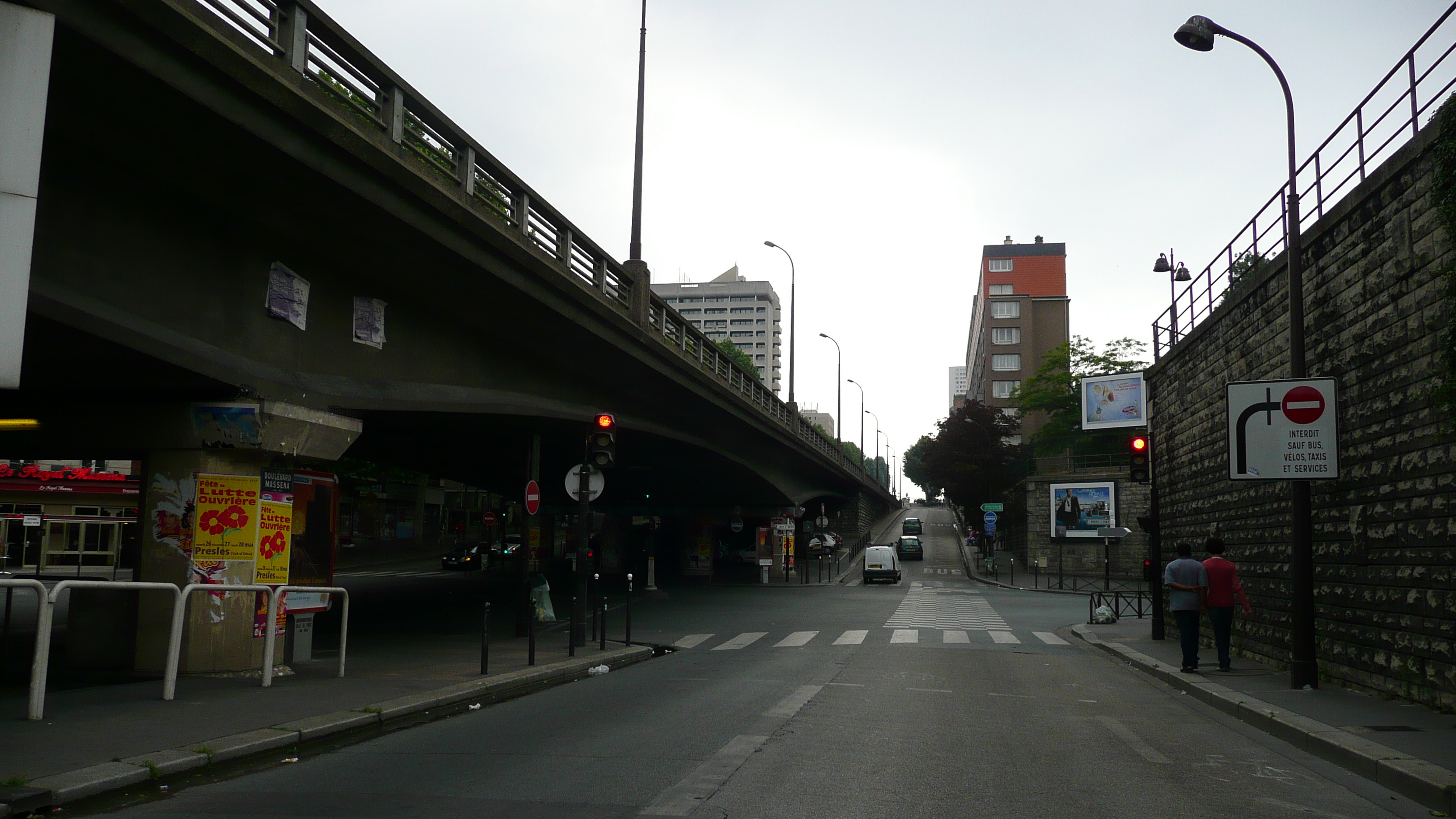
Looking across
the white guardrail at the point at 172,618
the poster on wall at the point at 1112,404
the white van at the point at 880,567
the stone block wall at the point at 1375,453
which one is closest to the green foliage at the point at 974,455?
the poster on wall at the point at 1112,404

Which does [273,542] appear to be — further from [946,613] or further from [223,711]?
[946,613]

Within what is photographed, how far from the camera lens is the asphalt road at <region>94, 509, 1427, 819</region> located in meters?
6.39

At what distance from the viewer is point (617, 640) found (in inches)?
749

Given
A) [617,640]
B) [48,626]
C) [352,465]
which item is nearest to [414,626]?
[617,640]

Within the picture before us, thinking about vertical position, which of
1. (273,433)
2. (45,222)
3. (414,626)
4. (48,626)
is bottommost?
(414,626)

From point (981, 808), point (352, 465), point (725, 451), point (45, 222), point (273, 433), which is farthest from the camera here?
point (352, 465)

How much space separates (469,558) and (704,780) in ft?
153

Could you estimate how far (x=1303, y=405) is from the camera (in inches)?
456

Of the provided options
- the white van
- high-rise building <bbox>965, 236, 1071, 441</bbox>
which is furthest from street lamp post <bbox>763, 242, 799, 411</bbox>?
high-rise building <bbox>965, 236, 1071, 441</bbox>

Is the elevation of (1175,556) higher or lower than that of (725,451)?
lower

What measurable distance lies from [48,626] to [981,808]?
7.31 m

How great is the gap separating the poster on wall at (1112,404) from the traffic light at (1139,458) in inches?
998

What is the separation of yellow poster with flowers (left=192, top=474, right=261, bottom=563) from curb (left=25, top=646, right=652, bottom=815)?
308 centimetres

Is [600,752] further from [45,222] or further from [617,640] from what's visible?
[617,640]
